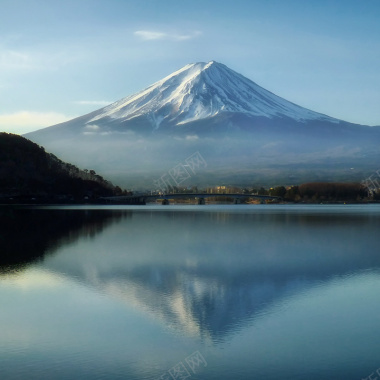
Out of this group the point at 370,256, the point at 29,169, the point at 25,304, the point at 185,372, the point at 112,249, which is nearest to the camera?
the point at 185,372

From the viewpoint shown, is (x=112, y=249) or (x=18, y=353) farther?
(x=112, y=249)

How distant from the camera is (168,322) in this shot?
266 inches

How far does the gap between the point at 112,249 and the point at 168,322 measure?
825cm

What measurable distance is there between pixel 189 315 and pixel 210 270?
3.98 metres

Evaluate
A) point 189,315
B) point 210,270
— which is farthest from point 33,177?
point 189,315

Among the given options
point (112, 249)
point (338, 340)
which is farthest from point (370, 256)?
point (338, 340)

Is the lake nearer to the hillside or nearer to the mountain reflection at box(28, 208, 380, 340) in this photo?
the mountain reflection at box(28, 208, 380, 340)

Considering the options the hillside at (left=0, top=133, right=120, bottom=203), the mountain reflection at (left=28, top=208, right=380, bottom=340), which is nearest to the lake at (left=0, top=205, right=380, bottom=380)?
the mountain reflection at (left=28, top=208, right=380, bottom=340)

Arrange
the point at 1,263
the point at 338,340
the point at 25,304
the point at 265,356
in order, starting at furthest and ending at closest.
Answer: the point at 1,263, the point at 25,304, the point at 338,340, the point at 265,356

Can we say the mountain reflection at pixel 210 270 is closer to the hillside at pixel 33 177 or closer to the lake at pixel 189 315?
the lake at pixel 189 315

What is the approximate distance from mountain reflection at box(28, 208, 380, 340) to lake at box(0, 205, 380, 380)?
27mm

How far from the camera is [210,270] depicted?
11094 mm

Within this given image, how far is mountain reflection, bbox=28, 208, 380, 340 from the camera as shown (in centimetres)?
744

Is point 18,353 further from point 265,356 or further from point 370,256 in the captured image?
point 370,256
